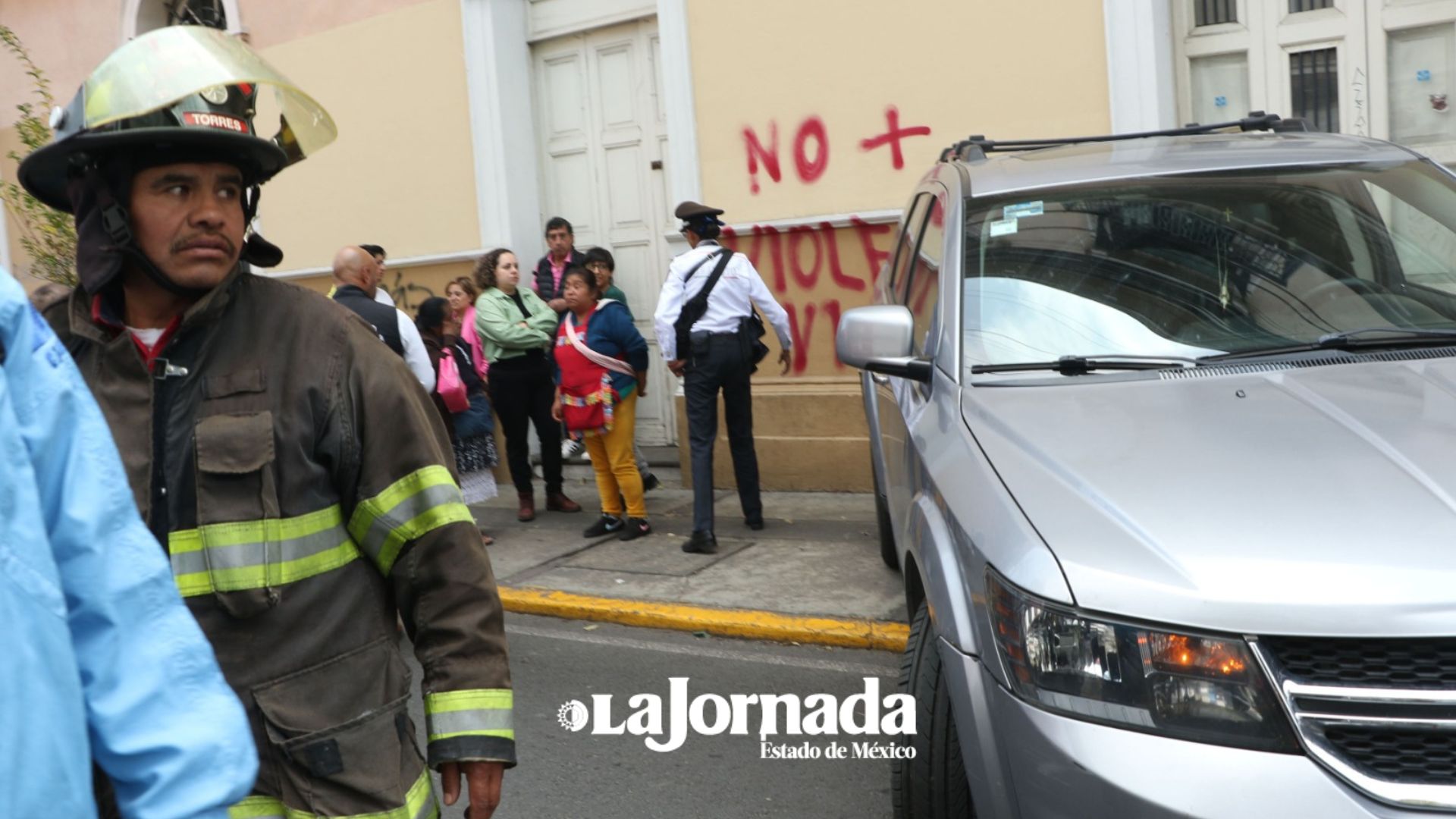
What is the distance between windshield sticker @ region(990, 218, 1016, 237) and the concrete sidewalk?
2.17 m

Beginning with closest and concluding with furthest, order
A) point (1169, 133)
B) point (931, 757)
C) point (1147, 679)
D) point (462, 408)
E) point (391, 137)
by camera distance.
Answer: point (1147, 679) → point (931, 757) → point (1169, 133) → point (462, 408) → point (391, 137)

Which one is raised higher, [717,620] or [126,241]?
[126,241]

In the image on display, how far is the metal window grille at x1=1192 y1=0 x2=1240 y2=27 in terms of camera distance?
302 inches

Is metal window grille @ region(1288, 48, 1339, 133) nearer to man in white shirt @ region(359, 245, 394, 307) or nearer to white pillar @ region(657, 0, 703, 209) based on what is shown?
white pillar @ region(657, 0, 703, 209)

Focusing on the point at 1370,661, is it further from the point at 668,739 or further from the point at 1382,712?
the point at 668,739

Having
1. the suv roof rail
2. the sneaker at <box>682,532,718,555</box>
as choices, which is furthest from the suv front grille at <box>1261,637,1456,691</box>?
the sneaker at <box>682,532,718,555</box>

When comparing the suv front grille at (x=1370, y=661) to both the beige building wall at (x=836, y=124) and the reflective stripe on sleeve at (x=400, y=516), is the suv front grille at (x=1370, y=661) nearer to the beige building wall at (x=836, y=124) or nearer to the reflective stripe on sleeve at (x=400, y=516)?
the reflective stripe on sleeve at (x=400, y=516)

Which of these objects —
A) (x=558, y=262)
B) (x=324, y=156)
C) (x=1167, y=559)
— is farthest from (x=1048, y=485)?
(x=324, y=156)

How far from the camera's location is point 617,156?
32.8 ft

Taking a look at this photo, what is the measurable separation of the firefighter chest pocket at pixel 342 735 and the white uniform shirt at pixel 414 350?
203 inches

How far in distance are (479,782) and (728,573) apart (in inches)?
190

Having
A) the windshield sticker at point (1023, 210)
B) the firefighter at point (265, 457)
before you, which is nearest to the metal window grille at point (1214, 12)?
the windshield sticker at point (1023, 210)

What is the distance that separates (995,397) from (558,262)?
6689 millimetres

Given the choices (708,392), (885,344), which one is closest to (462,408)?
(708,392)
